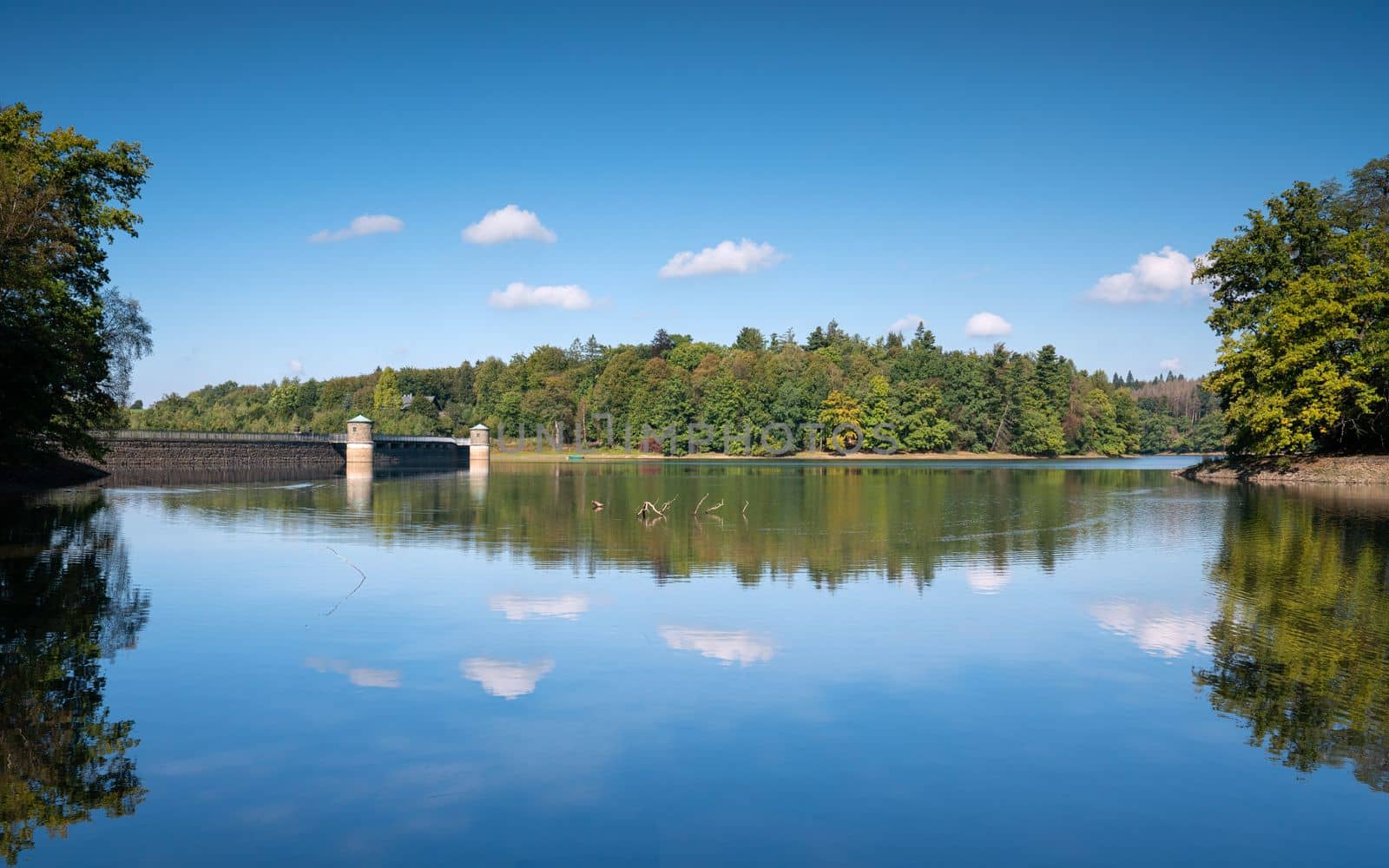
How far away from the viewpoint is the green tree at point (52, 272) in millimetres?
33906

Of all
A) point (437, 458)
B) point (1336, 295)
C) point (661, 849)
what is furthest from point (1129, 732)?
point (437, 458)

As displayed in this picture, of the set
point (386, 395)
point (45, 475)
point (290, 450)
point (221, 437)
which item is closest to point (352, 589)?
Answer: point (45, 475)

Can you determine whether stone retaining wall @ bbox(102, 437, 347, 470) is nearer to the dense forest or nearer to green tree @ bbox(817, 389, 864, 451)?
the dense forest

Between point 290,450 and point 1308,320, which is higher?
point 1308,320

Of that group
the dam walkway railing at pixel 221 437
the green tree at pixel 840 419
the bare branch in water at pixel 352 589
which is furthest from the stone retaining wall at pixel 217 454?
the green tree at pixel 840 419

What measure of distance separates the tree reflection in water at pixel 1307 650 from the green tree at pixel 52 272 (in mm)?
37023

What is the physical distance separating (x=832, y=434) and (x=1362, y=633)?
126218 millimetres

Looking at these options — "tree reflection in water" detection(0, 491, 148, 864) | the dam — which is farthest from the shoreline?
"tree reflection in water" detection(0, 491, 148, 864)

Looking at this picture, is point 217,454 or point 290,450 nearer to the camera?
point 217,454

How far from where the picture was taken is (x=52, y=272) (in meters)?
40.4

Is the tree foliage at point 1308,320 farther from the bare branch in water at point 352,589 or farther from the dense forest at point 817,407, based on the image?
the dense forest at point 817,407

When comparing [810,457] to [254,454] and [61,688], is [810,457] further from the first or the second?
[61,688]

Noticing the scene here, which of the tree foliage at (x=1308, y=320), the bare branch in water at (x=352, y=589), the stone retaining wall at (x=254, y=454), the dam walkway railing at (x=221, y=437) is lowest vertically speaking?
the bare branch in water at (x=352, y=589)

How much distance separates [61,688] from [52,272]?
117ft
